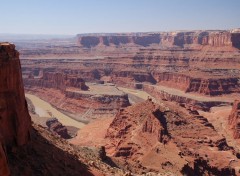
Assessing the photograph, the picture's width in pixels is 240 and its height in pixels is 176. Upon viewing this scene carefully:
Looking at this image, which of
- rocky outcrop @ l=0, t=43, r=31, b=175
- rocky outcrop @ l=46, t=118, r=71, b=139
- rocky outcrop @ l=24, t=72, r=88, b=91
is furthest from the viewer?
→ rocky outcrop @ l=24, t=72, r=88, b=91

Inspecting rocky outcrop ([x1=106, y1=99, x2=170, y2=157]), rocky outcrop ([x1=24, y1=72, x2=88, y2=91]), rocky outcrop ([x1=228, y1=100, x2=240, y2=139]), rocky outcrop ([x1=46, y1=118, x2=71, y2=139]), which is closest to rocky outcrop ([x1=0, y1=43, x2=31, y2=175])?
rocky outcrop ([x1=106, y1=99, x2=170, y2=157])

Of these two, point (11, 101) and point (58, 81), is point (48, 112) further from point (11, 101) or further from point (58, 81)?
point (11, 101)

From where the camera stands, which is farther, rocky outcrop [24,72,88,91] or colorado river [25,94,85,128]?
rocky outcrop [24,72,88,91]

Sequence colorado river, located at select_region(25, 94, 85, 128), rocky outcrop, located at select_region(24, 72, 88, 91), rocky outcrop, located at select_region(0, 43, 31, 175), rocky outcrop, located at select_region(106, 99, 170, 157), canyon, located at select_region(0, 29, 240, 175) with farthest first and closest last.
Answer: rocky outcrop, located at select_region(24, 72, 88, 91), colorado river, located at select_region(25, 94, 85, 128), rocky outcrop, located at select_region(106, 99, 170, 157), canyon, located at select_region(0, 29, 240, 175), rocky outcrop, located at select_region(0, 43, 31, 175)

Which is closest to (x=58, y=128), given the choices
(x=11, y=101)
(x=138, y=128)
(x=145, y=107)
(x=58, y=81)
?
(x=145, y=107)

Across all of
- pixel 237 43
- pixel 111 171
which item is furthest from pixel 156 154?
pixel 237 43

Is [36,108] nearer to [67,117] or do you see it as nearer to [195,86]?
[67,117]

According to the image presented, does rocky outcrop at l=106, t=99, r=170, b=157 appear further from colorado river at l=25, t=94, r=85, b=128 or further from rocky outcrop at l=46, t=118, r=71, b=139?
colorado river at l=25, t=94, r=85, b=128

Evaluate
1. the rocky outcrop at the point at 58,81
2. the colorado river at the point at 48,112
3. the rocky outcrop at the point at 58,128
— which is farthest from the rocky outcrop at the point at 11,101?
the rocky outcrop at the point at 58,81
